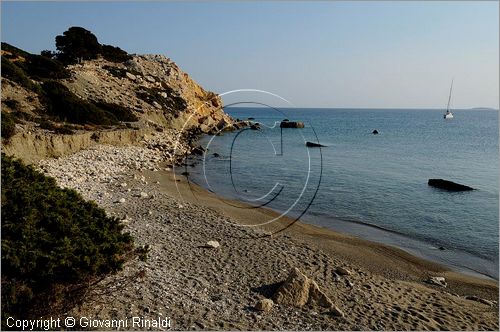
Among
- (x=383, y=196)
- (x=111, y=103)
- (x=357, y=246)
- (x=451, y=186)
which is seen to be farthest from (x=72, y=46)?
(x=357, y=246)

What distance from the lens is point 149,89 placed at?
172 feet

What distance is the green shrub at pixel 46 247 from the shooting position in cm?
611

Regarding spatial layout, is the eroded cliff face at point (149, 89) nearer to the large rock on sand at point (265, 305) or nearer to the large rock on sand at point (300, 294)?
the large rock on sand at point (300, 294)

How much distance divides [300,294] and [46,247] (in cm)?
538

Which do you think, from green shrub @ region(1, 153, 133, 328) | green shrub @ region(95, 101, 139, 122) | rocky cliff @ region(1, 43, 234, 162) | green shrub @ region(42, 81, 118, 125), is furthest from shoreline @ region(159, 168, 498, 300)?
green shrub @ region(95, 101, 139, 122)

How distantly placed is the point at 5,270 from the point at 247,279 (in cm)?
563

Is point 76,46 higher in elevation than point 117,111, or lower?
higher

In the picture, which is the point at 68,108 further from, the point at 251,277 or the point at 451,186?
the point at 451,186

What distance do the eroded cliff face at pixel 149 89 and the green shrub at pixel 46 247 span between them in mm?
23137

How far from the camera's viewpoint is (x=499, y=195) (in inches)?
982

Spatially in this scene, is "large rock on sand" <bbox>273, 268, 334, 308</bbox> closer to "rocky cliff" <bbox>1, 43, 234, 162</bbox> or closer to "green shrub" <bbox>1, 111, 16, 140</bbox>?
"rocky cliff" <bbox>1, 43, 234, 162</bbox>

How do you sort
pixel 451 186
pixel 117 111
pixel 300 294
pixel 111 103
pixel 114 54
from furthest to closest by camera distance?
pixel 114 54 < pixel 111 103 < pixel 117 111 < pixel 451 186 < pixel 300 294

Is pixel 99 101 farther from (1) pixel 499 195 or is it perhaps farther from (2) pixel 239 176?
(1) pixel 499 195

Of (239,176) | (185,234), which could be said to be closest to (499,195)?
(239,176)
